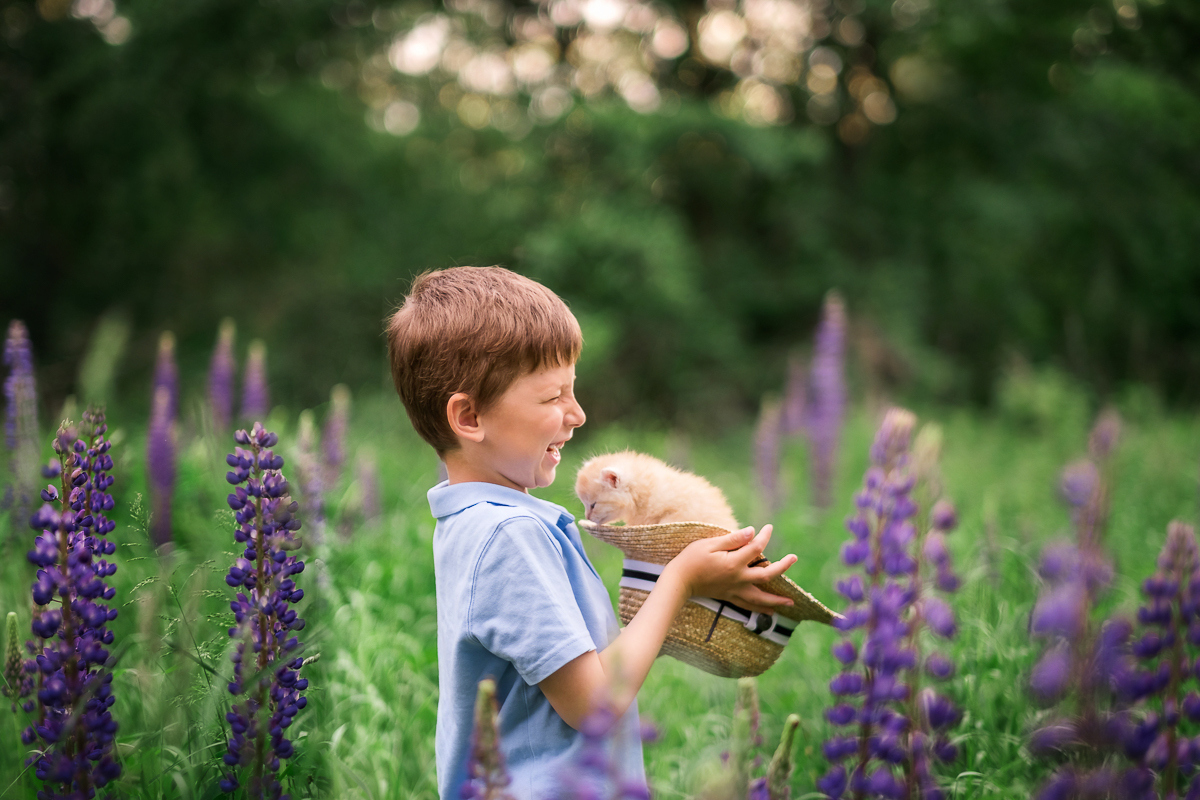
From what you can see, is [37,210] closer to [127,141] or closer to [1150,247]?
[127,141]

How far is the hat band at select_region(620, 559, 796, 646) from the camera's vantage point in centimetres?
157

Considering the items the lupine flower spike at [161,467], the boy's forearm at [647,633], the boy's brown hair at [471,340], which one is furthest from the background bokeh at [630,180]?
the boy's forearm at [647,633]

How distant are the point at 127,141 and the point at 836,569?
8.44 meters

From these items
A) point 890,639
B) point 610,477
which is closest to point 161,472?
point 610,477

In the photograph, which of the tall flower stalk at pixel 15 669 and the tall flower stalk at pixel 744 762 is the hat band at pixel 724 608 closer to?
the tall flower stalk at pixel 744 762

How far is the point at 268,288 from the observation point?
34.3 ft

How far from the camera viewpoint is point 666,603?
4.72ft

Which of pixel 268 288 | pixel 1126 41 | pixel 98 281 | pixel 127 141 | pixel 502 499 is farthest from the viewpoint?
pixel 268 288

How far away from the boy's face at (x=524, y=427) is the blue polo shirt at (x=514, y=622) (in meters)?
0.06

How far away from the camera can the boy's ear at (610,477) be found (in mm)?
1609

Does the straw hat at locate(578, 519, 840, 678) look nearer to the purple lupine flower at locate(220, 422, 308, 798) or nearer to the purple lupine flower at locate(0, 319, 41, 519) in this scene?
the purple lupine flower at locate(220, 422, 308, 798)

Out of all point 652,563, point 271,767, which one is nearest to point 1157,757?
point 652,563

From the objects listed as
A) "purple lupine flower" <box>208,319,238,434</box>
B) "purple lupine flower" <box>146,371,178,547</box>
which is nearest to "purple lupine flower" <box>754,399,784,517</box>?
"purple lupine flower" <box>208,319,238,434</box>

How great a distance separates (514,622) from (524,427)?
393 mm
